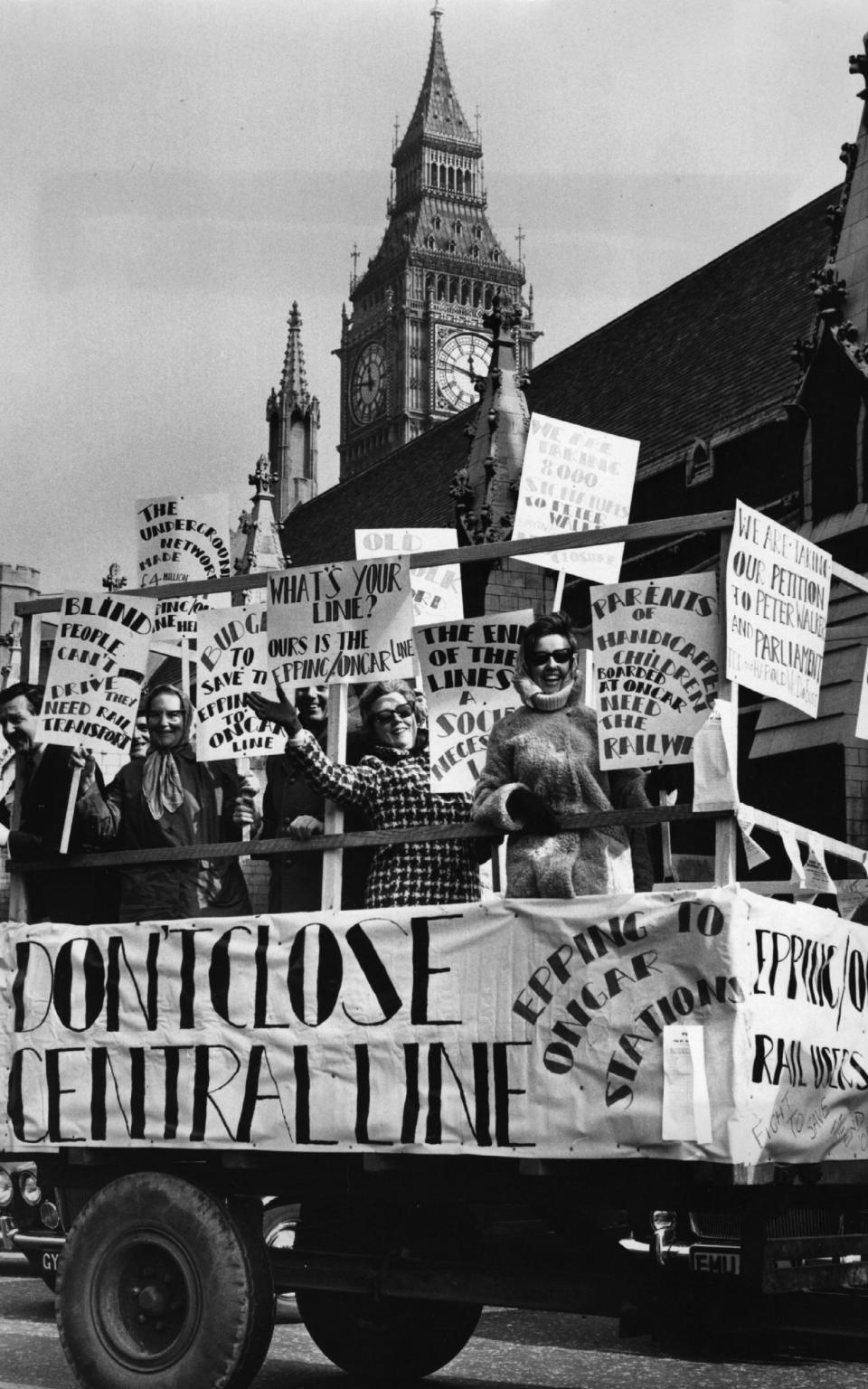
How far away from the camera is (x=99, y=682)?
8.59 meters

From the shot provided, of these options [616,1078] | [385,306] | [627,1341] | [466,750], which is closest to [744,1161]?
[616,1078]

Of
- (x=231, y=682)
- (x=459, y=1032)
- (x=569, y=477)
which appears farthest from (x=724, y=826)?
(x=569, y=477)

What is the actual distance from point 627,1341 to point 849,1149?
10.9ft

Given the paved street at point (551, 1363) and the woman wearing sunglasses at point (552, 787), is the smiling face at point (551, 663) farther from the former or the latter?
the paved street at point (551, 1363)

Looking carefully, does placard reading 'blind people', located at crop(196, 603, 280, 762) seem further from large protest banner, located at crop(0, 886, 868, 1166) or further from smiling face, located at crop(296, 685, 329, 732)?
large protest banner, located at crop(0, 886, 868, 1166)

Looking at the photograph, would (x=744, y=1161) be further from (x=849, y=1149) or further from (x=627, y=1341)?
(x=627, y=1341)

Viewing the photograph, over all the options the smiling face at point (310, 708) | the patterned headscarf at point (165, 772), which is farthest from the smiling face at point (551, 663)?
the patterned headscarf at point (165, 772)

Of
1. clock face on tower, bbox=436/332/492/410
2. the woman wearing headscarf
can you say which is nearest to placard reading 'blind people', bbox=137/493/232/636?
the woman wearing headscarf

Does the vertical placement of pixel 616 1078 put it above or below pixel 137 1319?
above

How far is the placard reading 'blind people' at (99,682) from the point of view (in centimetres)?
857

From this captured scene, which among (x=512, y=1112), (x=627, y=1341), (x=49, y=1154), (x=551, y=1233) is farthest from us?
(x=627, y=1341)

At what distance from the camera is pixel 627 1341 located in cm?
991

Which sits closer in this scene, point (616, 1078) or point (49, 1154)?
point (616, 1078)

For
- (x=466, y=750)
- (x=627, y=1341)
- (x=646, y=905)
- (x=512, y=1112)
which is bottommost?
(x=627, y=1341)
